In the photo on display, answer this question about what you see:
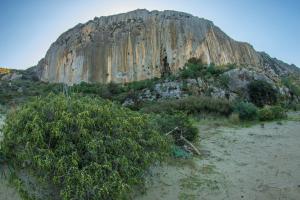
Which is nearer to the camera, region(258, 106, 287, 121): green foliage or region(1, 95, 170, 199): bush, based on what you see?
region(1, 95, 170, 199): bush

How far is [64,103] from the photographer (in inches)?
303

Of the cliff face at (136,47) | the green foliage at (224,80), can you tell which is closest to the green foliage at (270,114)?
the green foliage at (224,80)

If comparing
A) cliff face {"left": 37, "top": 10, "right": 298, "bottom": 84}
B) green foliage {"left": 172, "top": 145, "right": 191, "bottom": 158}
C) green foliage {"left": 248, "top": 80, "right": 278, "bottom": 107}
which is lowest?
green foliage {"left": 172, "top": 145, "right": 191, "bottom": 158}

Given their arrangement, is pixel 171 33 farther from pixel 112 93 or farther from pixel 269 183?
pixel 269 183

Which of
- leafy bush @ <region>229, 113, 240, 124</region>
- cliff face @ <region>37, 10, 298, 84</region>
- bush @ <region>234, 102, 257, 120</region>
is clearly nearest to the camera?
leafy bush @ <region>229, 113, 240, 124</region>

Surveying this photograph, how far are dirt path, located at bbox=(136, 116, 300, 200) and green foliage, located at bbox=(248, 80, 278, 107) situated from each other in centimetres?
1645

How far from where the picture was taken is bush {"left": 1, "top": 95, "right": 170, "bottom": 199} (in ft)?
21.9

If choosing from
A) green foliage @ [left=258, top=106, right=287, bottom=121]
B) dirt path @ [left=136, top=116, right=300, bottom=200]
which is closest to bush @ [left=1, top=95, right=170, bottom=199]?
dirt path @ [left=136, top=116, right=300, bottom=200]

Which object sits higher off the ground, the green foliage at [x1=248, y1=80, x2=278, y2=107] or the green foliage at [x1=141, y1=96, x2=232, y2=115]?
the green foliage at [x1=248, y1=80, x2=278, y2=107]

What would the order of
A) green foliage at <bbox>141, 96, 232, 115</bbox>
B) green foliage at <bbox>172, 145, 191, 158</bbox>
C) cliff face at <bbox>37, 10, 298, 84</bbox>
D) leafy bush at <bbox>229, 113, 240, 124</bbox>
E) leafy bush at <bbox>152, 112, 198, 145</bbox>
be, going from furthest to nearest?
1. cliff face at <bbox>37, 10, 298, 84</bbox>
2. green foliage at <bbox>141, 96, 232, 115</bbox>
3. leafy bush at <bbox>229, 113, 240, 124</bbox>
4. leafy bush at <bbox>152, 112, 198, 145</bbox>
5. green foliage at <bbox>172, 145, 191, 158</bbox>

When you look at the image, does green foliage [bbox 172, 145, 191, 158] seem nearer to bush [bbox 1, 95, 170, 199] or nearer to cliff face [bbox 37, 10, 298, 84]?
bush [bbox 1, 95, 170, 199]

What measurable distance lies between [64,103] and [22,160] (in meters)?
1.39

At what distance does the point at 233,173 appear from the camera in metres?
10.5

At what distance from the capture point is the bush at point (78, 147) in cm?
669
